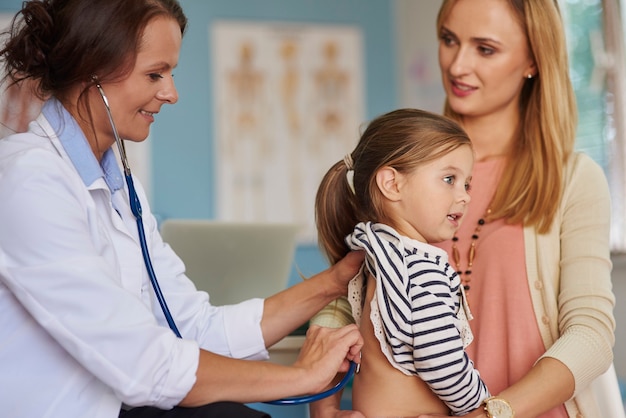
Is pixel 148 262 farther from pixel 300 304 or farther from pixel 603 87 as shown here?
pixel 603 87

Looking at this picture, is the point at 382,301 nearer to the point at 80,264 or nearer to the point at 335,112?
the point at 80,264

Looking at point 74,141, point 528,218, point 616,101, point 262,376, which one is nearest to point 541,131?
point 528,218

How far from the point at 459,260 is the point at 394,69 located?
10.6 feet

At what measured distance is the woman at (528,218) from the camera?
5.30ft

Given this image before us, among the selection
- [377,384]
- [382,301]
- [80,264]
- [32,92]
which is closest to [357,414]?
[377,384]

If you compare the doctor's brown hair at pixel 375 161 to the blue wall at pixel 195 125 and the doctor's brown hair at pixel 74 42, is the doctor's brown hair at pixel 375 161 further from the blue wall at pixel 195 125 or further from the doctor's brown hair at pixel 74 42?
the blue wall at pixel 195 125

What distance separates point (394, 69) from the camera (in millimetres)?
4879

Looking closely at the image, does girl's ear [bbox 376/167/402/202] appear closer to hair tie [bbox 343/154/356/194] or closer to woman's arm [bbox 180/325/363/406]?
hair tie [bbox 343/154/356/194]

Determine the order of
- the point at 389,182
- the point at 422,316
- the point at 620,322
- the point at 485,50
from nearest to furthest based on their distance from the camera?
the point at 422,316 < the point at 389,182 < the point at 485,50 < the point at 620,322

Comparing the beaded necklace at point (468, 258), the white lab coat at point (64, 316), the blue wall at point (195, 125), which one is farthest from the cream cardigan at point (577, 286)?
the blue wall at point (195, 125)

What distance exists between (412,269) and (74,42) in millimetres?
689

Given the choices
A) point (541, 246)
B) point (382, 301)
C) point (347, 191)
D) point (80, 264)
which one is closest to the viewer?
point (80, 264)

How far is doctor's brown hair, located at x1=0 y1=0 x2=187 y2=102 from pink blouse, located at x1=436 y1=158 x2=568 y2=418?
2.78ft

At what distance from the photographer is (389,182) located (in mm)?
1471
